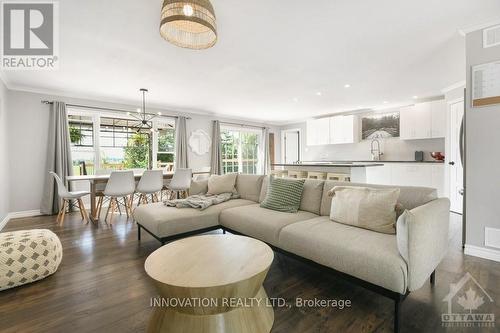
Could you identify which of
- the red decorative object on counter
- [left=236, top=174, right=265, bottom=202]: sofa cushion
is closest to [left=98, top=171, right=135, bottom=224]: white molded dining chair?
[left=236, top=174, right=265, bottom=202]: sofa cushion

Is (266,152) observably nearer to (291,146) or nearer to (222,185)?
(291,146)

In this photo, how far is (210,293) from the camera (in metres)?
1.12

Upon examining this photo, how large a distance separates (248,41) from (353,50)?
4.40 feet

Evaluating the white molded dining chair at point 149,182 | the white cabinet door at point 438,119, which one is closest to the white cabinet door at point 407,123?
A: the white cabinet door at point 438,119

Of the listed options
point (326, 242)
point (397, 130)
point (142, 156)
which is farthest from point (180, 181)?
point (397, 130)

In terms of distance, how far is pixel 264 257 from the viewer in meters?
1.42

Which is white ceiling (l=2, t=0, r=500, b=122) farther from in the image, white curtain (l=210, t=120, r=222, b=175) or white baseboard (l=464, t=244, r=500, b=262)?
white baseboard (l=464, t=244, r=500, b=262)

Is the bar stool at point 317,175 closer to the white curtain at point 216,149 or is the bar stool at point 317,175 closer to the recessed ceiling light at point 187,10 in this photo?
the white curtain at point 216,149

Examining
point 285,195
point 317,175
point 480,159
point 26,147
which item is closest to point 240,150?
point 317,175

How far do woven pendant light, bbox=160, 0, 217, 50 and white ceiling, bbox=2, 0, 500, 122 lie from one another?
41cm

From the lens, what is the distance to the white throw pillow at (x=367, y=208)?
1830 mm

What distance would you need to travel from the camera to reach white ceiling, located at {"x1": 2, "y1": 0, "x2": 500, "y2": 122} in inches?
84.4

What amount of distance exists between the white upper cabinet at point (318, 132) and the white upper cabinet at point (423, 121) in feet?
6.50

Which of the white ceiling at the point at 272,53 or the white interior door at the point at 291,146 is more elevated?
the white ceiling at the point at 272,53
